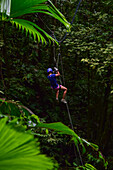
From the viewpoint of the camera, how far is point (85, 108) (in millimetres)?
5793

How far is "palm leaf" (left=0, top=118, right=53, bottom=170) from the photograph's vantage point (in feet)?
0.52

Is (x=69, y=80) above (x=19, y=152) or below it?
above

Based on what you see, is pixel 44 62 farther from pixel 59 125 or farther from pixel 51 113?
pixel 59 125

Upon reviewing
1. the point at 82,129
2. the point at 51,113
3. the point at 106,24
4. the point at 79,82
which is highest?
the point at 106,24

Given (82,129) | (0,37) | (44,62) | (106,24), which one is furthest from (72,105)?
(0,37)

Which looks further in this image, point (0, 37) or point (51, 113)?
point (51, 113)

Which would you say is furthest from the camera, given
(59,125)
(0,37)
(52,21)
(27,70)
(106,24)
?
(52,21)

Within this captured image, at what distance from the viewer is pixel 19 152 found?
0.57 feet

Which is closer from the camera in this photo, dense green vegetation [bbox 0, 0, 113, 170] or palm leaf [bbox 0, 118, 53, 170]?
palm leaf [bbox 0, 118, 53, 170]

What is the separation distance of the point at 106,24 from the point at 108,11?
1.45 feet

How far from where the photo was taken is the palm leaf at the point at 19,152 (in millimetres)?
159

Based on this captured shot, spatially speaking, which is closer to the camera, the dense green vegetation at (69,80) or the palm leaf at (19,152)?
the palm leaf at (19,152)

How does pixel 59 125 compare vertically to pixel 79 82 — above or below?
below

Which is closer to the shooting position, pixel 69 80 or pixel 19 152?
pixel 19 152
